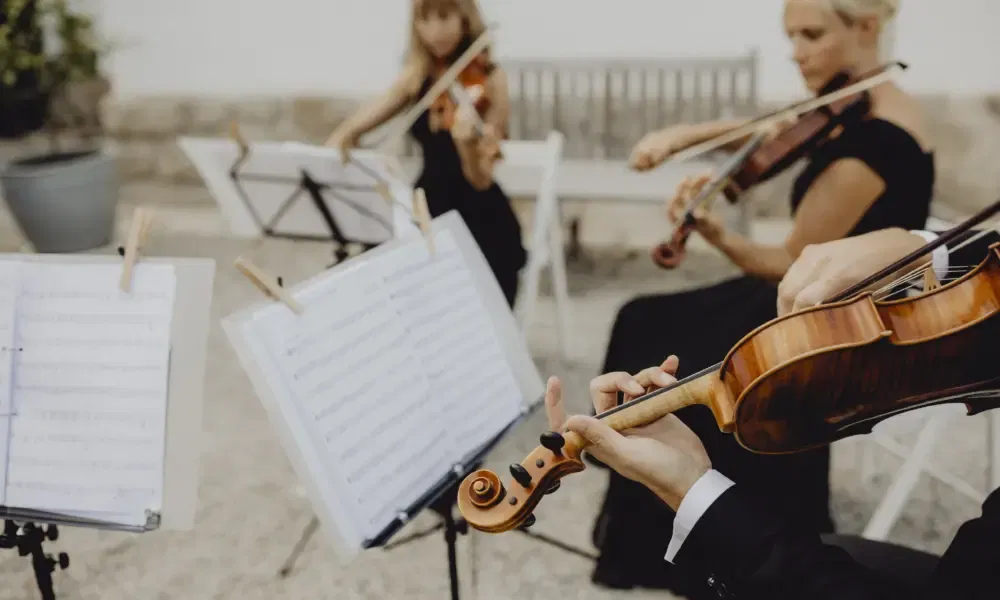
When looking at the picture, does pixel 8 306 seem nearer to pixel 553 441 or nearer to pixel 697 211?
pixel 553 441

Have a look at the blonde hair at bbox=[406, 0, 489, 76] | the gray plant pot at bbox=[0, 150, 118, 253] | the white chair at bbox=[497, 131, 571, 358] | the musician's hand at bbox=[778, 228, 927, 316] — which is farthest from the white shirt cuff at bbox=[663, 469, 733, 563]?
the gray plant pot at bbox=[0, 150, 118, 253]

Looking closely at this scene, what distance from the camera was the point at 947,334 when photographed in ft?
2.34

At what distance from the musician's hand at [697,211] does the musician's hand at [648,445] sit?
2.43 feet

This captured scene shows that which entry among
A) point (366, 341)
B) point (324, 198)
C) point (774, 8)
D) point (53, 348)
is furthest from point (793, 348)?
point (774, 8)

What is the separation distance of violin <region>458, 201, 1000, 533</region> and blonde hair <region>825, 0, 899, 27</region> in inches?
27.1

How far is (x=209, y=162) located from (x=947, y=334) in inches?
64.7

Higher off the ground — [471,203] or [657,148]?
[657,148]

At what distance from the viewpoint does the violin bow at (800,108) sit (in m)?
1.36

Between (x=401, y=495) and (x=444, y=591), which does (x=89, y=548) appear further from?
(x=401, y=495)

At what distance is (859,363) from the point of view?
718 mm

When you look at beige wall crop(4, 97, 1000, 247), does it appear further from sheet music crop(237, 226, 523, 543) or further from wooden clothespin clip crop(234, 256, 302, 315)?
wooden clothespin clip crop(234, 256, 302, 315)

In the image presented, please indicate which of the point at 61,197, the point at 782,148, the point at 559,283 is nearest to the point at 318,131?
the point at 61,197

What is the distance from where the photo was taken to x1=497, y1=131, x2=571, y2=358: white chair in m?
2.14

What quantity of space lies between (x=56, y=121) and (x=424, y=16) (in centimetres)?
308
